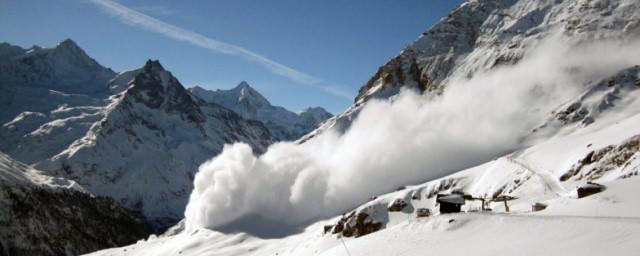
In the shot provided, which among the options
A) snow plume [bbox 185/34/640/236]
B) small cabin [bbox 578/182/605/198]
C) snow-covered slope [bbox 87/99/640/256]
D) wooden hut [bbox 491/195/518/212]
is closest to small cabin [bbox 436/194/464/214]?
snow-covered slope [bbox 87/99/640/256]

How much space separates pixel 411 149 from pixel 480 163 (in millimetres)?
22300

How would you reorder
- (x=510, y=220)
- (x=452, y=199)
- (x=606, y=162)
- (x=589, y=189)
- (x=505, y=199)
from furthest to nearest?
(x=606, y=162), (x=505, y=199), (x=589, y=189), (x=452, y=199), (x=510, y=220)

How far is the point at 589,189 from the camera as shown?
46688 millimetres

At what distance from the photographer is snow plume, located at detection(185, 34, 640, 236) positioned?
410 ft

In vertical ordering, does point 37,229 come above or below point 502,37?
below

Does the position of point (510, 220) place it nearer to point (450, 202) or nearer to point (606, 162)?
point (450, 202)

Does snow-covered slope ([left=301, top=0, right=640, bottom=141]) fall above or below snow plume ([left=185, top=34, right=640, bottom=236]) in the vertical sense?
above

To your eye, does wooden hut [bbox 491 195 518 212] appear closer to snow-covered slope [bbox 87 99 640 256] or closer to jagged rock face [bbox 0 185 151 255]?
snow-covered slope [bbox 87 99 640 256]

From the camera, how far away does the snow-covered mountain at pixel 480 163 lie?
33.9 metres

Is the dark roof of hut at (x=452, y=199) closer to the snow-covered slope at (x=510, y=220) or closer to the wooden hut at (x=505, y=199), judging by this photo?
Answer: the snow-covered slope at (x=510, y=220)

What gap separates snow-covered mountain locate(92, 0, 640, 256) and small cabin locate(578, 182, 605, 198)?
4.33 ft

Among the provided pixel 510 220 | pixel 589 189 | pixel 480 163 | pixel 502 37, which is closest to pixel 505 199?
pixel 589 189

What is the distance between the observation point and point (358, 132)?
169125 millimetres

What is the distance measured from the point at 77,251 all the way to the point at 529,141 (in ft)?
485
